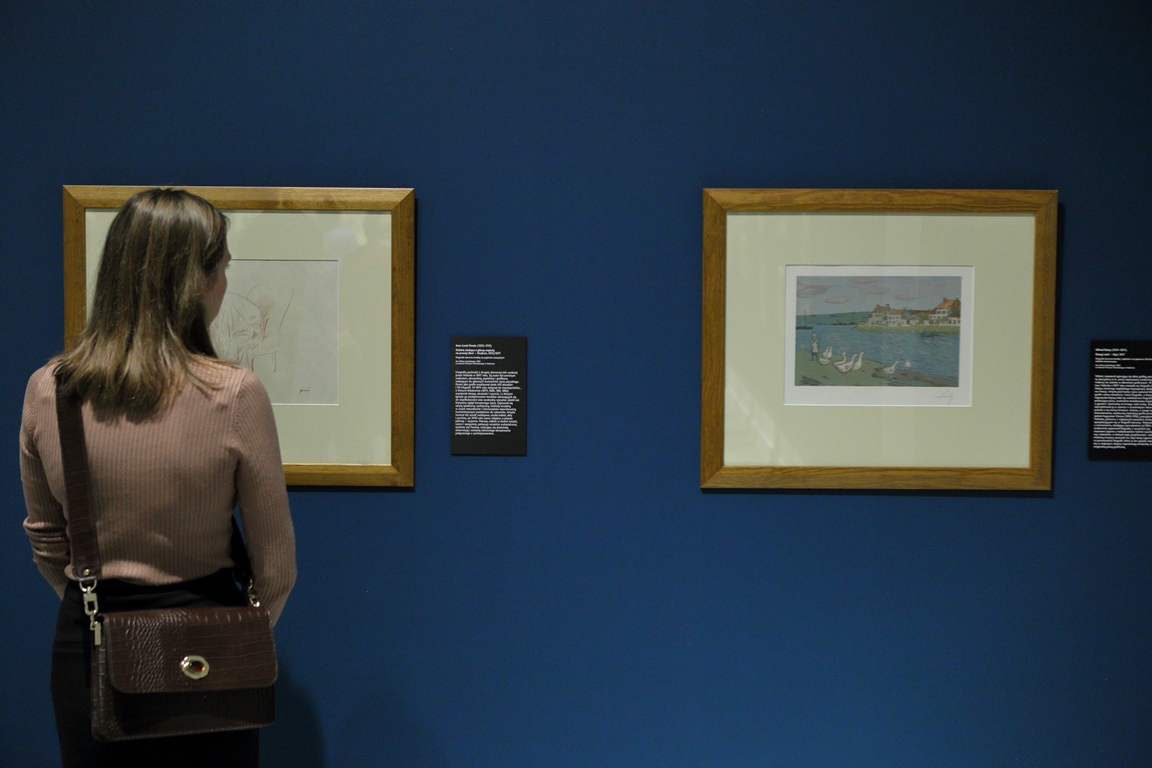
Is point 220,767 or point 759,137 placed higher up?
point 759,137

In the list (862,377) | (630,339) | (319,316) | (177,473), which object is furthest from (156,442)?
(862,377)

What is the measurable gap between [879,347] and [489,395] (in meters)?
1.01

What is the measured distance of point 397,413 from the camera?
208 centimetres

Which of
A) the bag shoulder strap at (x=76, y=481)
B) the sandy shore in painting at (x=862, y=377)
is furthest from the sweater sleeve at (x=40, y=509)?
the sandy shore in painting at (x=862, y=377)

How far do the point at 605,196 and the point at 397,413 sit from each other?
2.55 ft

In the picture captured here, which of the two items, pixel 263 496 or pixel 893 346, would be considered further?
pixel 893 346

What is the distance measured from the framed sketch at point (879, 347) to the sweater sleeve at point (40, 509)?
141 centimetres

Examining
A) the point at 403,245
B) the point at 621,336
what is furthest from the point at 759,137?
the point at 403,245

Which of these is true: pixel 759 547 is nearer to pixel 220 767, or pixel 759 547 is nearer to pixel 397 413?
pixel 397 413

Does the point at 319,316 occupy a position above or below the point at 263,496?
above

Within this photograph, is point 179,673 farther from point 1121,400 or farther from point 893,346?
point 1121,400

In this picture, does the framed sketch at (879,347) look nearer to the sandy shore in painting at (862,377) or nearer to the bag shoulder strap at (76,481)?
the sandy shore in painting at (862,377)

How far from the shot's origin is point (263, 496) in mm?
1392

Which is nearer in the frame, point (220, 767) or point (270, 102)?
point (220, 767)
